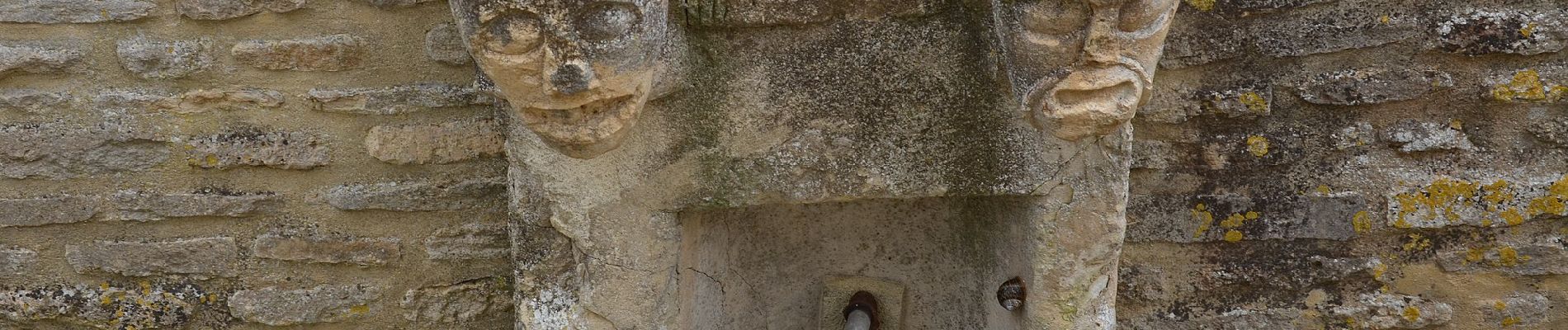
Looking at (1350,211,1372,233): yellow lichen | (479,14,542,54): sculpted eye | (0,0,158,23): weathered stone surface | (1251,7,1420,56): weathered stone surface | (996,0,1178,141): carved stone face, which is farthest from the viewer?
(1350,211,1372,233): yellow lichen

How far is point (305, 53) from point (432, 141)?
9.0 inches

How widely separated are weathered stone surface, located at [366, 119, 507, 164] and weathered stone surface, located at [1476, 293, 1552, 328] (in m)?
1.68

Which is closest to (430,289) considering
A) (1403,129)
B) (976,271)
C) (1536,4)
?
(976,271)

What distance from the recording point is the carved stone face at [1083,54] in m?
1.17

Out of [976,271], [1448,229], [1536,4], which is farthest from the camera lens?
[1448,229]

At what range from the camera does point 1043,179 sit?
143 cm

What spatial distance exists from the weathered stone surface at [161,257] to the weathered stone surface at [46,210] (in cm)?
5

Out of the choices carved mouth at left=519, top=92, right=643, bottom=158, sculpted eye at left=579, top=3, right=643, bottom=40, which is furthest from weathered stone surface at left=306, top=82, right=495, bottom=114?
sculpted eye at left=579, top=3, right=643, bottom=40

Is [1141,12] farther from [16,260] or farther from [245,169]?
[16,260]

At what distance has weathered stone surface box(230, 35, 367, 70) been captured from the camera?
5.86 ft

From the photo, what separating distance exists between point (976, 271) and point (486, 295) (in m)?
0.80

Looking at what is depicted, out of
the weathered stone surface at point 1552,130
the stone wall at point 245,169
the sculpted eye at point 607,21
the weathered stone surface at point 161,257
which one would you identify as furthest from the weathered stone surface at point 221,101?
the weathered stone surface at point 1552,130

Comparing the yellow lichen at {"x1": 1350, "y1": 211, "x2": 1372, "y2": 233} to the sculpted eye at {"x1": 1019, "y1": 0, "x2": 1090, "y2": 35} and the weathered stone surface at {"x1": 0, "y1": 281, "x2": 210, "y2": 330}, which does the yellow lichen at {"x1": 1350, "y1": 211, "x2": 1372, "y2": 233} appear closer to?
the sculpted eye at {"x1": 1019, "y1": 0, "x2": 1090, "y2": 35}

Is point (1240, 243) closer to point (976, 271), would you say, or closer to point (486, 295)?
point (976, 271)
